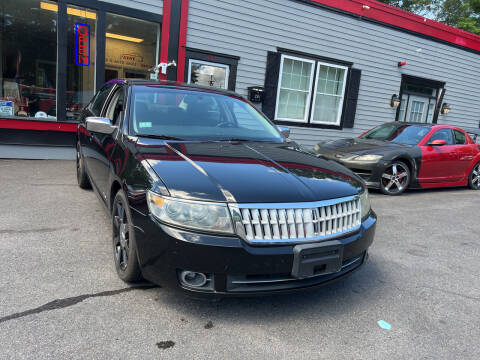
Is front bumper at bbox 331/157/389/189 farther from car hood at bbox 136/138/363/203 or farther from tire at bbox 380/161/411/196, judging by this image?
car hood at bbox 136/138/363/203

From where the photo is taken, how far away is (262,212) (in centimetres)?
208

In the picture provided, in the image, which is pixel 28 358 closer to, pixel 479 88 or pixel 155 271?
pixel 155 271

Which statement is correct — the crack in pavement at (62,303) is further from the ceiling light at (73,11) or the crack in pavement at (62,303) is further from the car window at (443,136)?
the ceiling light at (73,11)

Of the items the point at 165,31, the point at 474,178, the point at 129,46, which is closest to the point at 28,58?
the point at 129,46

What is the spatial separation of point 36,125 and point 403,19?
10675 millimetres

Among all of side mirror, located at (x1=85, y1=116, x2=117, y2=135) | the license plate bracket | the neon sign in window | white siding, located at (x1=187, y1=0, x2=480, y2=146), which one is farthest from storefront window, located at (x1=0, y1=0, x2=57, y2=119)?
the license plate bracket

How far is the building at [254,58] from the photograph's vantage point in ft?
24.4

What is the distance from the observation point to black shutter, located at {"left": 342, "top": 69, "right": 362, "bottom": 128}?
10.5 metres

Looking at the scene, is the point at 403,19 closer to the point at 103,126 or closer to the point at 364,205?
the point at 364,205

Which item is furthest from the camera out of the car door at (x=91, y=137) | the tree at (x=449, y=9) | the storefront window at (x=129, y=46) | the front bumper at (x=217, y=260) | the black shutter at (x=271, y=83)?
the tree at (x=449, y=9)

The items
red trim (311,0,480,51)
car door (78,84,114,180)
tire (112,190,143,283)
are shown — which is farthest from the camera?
red trim (311,0,480,51)

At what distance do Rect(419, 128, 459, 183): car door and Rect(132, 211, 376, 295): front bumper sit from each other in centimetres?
562

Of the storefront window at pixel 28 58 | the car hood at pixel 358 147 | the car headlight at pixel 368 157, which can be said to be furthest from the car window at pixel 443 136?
the storefront window at pixel 28 58

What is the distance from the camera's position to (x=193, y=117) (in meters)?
3.32
